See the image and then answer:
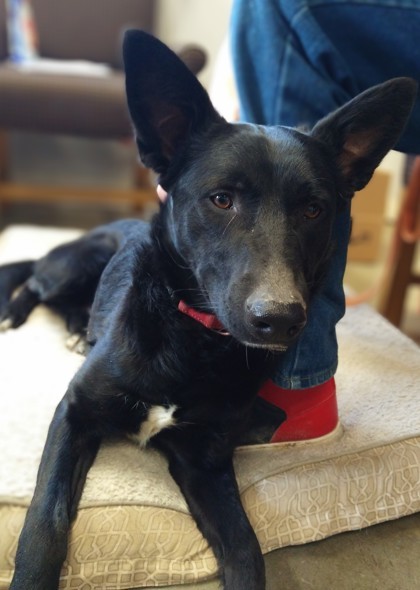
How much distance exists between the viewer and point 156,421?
1.08 metres

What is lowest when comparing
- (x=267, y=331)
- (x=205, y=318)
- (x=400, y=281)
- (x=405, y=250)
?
(x=400, y=281)

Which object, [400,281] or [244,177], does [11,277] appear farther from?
[400,281]

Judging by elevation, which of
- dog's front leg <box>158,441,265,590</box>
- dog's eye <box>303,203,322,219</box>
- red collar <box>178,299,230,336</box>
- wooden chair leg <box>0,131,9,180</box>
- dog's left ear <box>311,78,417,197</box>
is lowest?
wooden chair leg <box>0,131,9,180</box>

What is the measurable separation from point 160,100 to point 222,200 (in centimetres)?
23

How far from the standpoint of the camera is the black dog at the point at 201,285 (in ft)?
3.07

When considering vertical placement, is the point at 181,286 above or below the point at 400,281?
above

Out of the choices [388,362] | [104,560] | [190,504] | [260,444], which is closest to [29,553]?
[104,560]

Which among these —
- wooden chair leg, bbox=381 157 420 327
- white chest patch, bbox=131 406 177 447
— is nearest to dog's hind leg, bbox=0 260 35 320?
white chest patch, bbox=131 406 177 447

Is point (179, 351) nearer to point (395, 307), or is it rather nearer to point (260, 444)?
point (260, 444)

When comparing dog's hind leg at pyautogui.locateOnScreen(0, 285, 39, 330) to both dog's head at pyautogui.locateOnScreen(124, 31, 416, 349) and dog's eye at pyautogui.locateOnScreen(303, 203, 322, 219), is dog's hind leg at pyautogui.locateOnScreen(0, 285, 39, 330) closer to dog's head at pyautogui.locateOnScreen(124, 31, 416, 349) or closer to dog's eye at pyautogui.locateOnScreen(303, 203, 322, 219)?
dog's head at pyautogui.locateOnScreen(124, 31, 416, 349)

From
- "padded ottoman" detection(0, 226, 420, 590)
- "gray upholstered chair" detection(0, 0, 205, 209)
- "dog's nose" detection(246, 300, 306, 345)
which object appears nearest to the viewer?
"dog's nose" detection(246, 300, 306, 345)

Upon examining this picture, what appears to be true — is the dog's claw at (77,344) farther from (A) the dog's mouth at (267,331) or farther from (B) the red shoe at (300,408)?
(A) the dog's mouth at (267,331)

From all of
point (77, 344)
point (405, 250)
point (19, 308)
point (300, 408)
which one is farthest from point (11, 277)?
point (405, 250)

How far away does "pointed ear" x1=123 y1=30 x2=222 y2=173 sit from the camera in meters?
0.95
